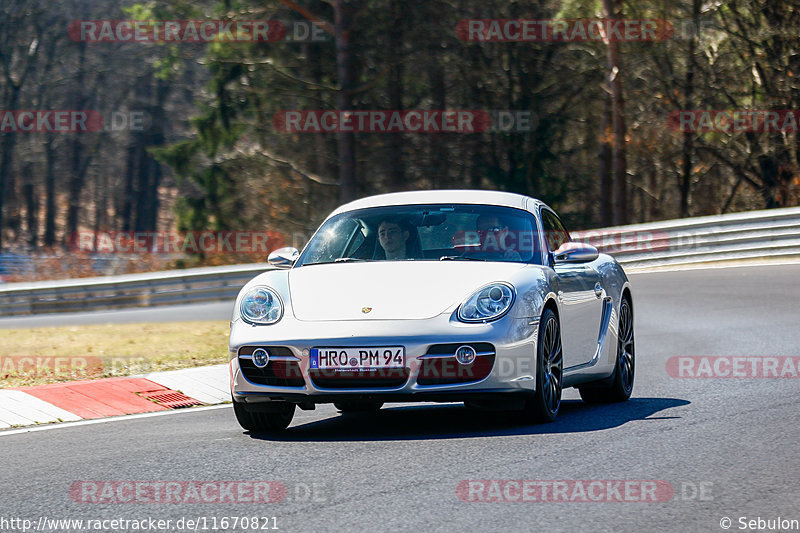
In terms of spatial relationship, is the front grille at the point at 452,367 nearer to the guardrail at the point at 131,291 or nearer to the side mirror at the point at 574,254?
the side mirror at the point at 574,254

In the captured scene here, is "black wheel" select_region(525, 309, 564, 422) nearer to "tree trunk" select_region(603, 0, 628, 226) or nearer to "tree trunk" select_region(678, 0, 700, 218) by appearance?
"tree trunk" select_region(603, 0, 628, 226)

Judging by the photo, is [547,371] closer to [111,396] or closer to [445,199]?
[445,199]

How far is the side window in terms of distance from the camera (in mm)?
9008

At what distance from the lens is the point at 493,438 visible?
741cm

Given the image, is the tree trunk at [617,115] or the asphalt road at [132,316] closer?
the asphalt road at [132,316]

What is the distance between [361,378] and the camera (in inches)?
289

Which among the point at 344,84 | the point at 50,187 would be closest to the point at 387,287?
the point at 344,84

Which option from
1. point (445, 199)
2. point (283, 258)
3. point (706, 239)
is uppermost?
point (445, 199)

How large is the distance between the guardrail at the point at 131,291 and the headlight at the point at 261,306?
16516mm

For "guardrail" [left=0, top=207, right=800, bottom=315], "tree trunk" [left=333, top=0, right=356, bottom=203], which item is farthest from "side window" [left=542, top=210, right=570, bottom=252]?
"tree trunk" [left=333, top=0, right=356, bottom=203]

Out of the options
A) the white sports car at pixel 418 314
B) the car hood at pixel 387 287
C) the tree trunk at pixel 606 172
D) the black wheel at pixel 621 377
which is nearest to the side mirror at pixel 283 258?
the white sports car at pixel 418 314

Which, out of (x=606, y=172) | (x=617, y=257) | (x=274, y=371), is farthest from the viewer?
(x=606, y=172)

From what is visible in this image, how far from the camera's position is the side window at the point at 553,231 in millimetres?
9008

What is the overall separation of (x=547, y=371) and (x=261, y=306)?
1.86m
